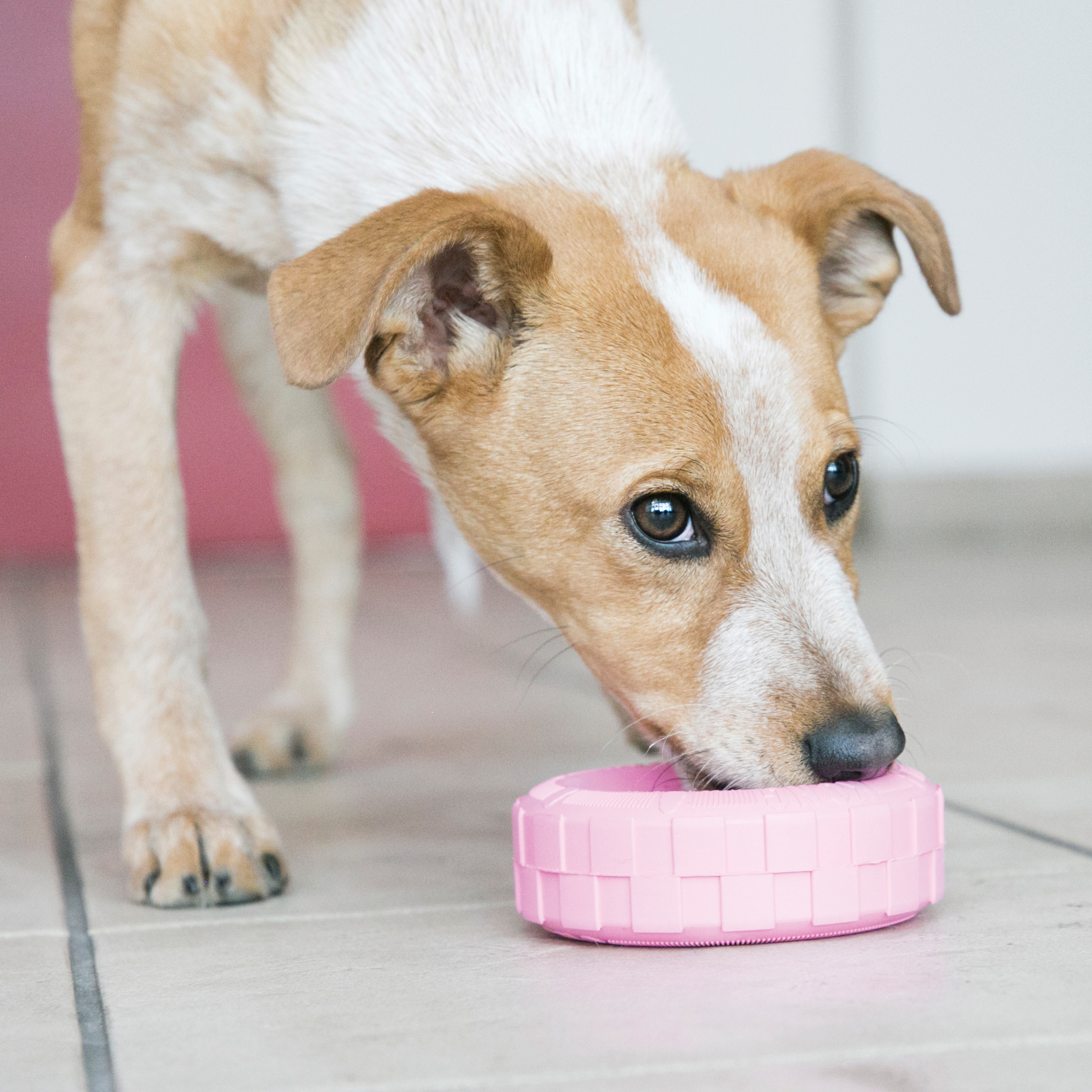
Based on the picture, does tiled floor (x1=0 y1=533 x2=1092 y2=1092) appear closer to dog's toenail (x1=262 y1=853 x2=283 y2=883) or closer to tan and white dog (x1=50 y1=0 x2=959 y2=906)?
dog's toenail (x1=262 y1=853 x2=283 y2=883)

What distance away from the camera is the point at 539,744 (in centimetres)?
312

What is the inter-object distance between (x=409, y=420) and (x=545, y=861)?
749 millimetres

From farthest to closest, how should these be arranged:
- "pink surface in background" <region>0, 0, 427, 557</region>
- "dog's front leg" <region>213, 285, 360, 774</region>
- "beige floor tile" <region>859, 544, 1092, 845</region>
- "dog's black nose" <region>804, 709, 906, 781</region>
A: "pink surface in background" <region>0, 0, 427, 557</region> < "dog's front leg" <region>213, 285, 360, 774</region> < "beige floor tile" <region>859, 544, 1092, 845</region> < "dog's black nose" <region>804, 709, 906, 781</region>

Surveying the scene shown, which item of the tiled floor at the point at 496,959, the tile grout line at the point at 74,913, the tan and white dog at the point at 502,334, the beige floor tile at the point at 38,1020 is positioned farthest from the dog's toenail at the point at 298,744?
the beige floor tile at the point at 38,1020

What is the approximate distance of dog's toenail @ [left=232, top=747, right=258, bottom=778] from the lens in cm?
296

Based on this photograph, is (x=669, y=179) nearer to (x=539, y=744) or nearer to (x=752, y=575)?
(x=752, y=575)

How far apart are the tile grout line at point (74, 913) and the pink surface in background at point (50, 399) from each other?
2.49 m

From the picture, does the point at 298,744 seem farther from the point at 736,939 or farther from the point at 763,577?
the point at 736,939

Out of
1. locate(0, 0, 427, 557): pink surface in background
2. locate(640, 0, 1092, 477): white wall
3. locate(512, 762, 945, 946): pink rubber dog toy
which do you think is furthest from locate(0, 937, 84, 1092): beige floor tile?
locate(640, 0, 1092, 477): white wall

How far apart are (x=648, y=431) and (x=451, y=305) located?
0.35 meters

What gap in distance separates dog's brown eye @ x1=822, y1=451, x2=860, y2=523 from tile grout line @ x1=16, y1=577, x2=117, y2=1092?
1076 millimetres

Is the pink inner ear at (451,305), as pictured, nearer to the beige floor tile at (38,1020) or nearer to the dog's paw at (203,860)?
the dog's paw at (203,860)

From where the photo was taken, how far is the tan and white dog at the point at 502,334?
77.3 inches

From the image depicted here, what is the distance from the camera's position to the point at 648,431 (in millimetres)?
1994
